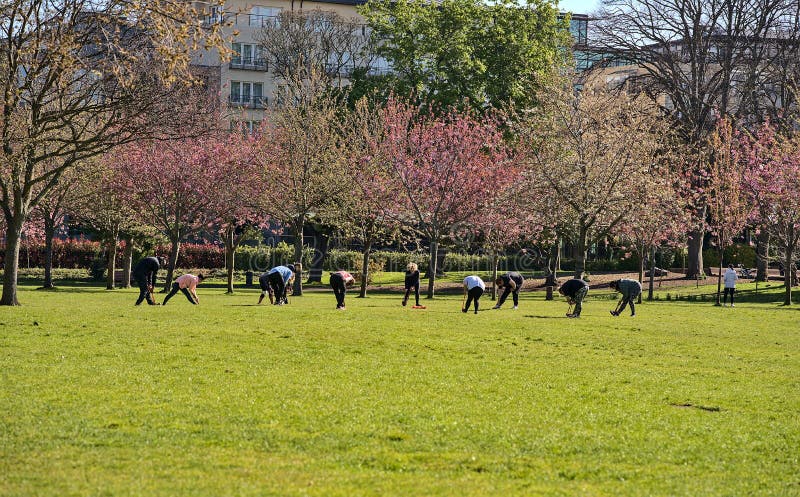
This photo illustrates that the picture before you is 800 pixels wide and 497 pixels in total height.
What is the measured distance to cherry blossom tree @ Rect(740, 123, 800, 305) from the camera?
41.6 m

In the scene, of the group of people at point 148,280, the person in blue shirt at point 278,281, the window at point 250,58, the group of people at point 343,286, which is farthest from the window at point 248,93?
the group of people at point 148,280

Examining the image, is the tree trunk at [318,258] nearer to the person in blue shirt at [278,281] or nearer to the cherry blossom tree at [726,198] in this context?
the cherry blossom tree at [726,198]

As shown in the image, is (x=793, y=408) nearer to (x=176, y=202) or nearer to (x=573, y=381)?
(x=573, y=381)

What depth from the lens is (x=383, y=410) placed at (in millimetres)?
12781

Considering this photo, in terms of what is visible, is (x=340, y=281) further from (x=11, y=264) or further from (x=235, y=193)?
(x=235, y=193)

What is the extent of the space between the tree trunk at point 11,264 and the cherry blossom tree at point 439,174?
17.3 m

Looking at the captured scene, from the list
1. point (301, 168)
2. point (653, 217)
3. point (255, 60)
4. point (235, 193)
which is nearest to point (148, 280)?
point (301, 168)

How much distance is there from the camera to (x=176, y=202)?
142ft

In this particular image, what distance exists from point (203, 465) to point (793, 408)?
9.06 m

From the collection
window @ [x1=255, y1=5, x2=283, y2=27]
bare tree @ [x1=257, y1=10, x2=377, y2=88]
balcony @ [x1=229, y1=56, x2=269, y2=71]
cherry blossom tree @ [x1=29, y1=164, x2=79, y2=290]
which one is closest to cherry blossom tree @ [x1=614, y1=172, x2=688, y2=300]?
cherry blossom tree @ [x1=29, y1=164, x2=79, y2=290]

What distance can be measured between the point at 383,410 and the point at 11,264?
65.4 feet

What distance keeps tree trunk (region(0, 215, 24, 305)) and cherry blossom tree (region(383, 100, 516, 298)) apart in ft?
56.6

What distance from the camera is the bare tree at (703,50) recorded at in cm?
5188

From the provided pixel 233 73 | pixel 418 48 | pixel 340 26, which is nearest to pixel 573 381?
pixel 418 48
